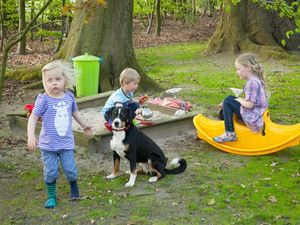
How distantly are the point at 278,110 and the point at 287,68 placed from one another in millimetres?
5739

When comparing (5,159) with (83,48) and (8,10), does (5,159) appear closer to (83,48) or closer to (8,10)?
(83,48)

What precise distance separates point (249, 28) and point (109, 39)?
8.22 meters

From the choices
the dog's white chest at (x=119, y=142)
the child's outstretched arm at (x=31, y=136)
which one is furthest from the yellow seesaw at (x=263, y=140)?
the child's outstretched arm at (x=31, y=136)

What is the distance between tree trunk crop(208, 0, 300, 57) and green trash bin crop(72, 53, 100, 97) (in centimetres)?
828

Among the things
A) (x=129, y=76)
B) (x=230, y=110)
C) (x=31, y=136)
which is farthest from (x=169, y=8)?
(x=31, y=136)

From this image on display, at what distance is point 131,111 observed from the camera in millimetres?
5789

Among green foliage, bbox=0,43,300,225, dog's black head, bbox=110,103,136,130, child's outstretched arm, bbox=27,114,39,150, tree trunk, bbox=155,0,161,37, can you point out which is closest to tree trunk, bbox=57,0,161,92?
green foliage, bbox=0,43,300,225

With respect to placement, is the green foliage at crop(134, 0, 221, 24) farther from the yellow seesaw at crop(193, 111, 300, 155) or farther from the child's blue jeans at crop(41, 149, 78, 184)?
the child's blue jeans at crop(41, 149, 78, 184)

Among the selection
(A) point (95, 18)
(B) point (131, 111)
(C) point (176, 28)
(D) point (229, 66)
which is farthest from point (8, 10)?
(B) point (131, 111)

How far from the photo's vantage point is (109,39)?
10.6m

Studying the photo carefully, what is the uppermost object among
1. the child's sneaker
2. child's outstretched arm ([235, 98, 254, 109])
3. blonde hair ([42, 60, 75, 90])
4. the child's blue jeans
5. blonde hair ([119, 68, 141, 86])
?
blonde hair ([42, 60, 75, 90])

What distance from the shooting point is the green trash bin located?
32.2ft

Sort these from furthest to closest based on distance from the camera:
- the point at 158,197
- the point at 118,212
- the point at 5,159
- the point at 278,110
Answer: the point at 278,110 → the point at 5,159 → the point at 158,197 → the point at 118,212

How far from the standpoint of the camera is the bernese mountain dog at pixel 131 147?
18.7 ft
